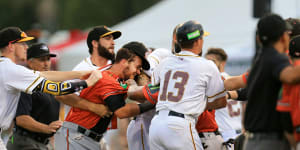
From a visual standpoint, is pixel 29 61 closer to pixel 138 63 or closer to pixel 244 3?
pixel 138 63

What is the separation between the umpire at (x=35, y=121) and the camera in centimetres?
759

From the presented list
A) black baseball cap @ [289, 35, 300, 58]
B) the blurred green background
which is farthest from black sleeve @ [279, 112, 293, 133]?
the blurred green background

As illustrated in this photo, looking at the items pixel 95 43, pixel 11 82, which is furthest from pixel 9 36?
pixel 95 43

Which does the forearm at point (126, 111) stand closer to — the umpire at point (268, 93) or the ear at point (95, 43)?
the umpire at point (268, 93)

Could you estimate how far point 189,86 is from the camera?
18.3ft

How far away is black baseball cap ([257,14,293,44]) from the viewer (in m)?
4.47

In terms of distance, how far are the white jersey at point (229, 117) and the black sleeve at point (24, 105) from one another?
3134 millimetres

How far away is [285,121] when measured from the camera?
4336mm

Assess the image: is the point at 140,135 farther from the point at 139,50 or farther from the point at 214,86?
the point at 214,86

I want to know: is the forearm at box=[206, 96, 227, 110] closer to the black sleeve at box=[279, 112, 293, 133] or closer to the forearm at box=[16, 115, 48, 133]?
the black sleeve at box=[279, 112, 293, 133]

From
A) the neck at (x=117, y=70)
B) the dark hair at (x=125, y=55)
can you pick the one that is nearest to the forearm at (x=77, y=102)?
the neck at (x=117, y=70)

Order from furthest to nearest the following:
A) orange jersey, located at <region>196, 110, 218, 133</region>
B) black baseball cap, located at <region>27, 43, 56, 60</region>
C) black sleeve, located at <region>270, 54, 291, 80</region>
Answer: black baseball cap, located at <region>27, 43, 56, 60</region>, orange jersey, located at <region>196, 110, 218, 133</region>, black sleeve, located at <region>270, 54, 291, 80</region>

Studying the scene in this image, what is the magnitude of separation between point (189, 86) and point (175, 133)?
555 mm

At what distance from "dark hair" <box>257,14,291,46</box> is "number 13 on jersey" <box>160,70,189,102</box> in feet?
4.20
